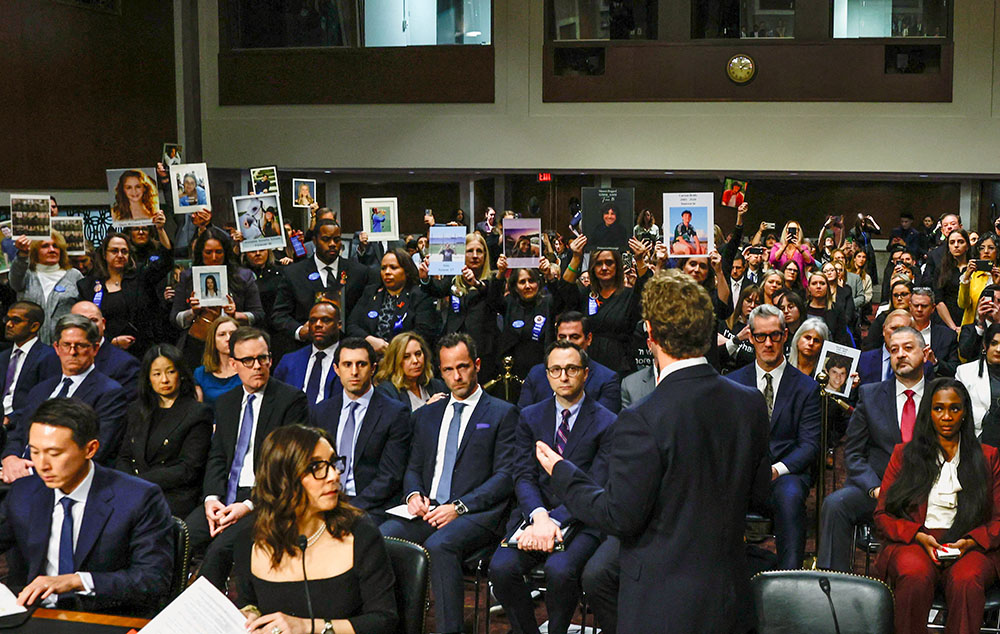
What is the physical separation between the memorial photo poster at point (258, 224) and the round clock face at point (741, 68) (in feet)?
23.9

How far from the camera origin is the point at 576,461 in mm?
4480

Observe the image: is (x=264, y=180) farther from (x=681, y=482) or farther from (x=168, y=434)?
(x=681, y=482)

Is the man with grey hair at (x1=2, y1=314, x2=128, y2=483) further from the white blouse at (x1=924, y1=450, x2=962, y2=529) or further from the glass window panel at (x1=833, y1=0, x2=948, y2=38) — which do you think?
the glass window panel at (x1=833, y1=0, x2=948, y2=38)

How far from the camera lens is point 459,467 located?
4.70m

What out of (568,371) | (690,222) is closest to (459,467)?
(568,371)

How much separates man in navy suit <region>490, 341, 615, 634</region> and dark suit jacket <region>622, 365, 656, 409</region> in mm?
695

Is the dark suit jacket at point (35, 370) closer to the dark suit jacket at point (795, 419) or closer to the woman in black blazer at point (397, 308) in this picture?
the woman in black blazer at point (397, 308)

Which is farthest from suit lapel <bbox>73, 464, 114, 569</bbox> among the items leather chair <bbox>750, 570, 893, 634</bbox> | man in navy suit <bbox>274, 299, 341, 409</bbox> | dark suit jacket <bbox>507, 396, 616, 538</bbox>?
man in navy suit <bbox>274, 299, 341, 409</bbox>

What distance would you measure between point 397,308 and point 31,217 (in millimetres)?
2861

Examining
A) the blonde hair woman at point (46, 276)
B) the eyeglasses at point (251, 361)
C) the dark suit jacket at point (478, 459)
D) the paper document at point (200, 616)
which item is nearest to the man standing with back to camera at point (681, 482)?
the paper document at point (200, 616)

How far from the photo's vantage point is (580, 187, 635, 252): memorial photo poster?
6664 millimetres

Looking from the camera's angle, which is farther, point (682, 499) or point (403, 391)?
point (403, 391)

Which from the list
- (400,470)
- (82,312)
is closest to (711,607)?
(400,470)

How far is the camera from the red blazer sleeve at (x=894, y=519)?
4.08 metres
